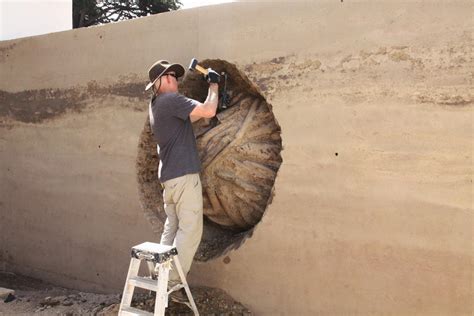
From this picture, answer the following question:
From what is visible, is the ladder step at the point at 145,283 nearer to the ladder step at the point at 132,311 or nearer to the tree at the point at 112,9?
the ladder step at the point at 132,311

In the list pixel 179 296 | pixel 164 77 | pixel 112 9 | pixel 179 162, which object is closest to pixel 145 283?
pixel 179 296

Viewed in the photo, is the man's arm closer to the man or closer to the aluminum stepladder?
the man

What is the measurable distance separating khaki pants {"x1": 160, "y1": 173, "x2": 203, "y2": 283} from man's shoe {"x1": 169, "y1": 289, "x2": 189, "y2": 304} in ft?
0.60

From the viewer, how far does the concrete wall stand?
2.94 metres

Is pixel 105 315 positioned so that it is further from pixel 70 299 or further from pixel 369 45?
pixel 369 45

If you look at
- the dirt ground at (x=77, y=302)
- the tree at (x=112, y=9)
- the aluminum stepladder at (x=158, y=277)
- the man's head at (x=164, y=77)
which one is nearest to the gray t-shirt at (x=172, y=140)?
the man's head at (x=164, y=77)

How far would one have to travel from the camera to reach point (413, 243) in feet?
9.95

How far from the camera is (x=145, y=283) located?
330 centimetres

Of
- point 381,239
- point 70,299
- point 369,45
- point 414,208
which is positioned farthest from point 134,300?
point 369,45

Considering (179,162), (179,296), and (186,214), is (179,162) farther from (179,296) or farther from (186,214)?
(179,296)

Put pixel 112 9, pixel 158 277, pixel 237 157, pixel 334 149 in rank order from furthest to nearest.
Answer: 1. pixel 112 9
2. pixel 237 157
3. pixel 334 149
4. pixel 158 277

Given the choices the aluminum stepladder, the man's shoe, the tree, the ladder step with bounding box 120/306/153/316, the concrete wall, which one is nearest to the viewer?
the concrete wall

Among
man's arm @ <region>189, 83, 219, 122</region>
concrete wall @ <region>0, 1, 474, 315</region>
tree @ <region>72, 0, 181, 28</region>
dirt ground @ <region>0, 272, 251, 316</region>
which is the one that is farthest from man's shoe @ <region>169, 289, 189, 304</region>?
tree @ <region>72, 0, 181, 28</region>

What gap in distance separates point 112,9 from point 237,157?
12431mm
